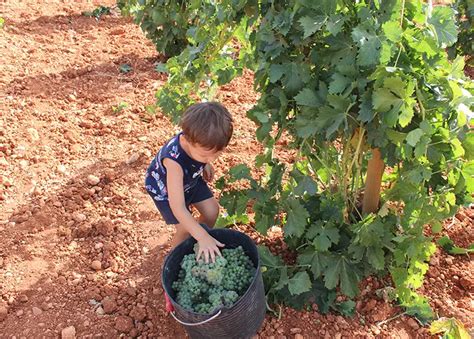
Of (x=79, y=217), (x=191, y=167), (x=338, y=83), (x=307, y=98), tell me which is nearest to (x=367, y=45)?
(x=338, y=83)

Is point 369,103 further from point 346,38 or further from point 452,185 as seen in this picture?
point 452,185

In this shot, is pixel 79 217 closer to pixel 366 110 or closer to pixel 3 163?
pixel 3 163

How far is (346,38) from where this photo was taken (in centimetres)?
206

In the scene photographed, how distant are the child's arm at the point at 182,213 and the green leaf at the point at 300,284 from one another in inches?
15.7

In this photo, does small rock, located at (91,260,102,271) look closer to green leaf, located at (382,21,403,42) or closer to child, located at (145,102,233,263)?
child, located at (145,102,233,263)

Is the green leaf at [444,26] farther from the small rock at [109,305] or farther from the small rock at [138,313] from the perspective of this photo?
the small rock at [109,305]

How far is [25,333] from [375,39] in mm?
2229

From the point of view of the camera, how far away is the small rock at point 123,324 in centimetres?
271

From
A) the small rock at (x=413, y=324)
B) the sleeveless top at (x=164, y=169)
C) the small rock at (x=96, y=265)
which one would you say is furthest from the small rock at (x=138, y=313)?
the small rock at (x=413, y=324)

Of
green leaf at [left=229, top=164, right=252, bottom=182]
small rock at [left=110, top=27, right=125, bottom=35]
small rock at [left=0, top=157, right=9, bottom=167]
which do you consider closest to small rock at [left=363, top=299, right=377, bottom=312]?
green leaf at [left=229, top=164, right=252, bottom=182]

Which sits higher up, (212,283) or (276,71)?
(276,71)

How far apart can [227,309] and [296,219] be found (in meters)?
0.53

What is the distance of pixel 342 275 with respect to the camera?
2.57m

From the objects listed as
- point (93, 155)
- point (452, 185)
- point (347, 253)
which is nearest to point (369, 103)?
point (452, 185)
